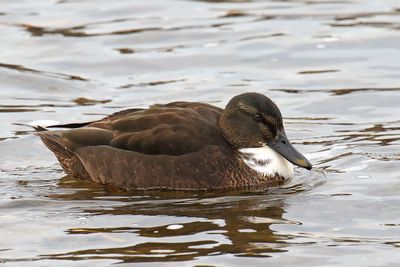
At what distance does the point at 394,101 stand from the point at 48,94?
4303mm

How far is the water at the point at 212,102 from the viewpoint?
9758 mm

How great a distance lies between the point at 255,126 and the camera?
1175cm

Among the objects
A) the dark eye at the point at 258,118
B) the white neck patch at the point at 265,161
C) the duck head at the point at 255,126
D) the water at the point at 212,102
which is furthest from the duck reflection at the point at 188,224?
the dark eye at the point at 258,118

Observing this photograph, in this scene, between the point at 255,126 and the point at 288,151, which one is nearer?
the point at 288,151

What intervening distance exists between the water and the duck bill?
25 centimetres

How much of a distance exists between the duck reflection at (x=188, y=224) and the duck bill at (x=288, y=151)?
366mm

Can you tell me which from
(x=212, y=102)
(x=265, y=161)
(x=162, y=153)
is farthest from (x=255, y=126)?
(x=212, y=102)

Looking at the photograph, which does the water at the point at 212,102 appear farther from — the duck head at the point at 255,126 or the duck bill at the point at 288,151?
the duck head at the point at 255,126

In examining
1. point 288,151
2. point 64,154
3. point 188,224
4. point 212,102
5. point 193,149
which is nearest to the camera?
point 188,224

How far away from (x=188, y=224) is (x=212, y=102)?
4.96 metres

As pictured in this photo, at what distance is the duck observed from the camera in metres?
11.5

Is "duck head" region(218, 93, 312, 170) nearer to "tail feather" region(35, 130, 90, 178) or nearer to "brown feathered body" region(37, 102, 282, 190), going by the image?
"brown feathered body" region(37, 102, 282, 190)

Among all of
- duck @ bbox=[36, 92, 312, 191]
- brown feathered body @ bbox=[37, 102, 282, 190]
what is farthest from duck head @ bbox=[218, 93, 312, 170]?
brown feathered body @ bbox=[37, 102, 282, 190]

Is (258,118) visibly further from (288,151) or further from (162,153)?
(162,153)
